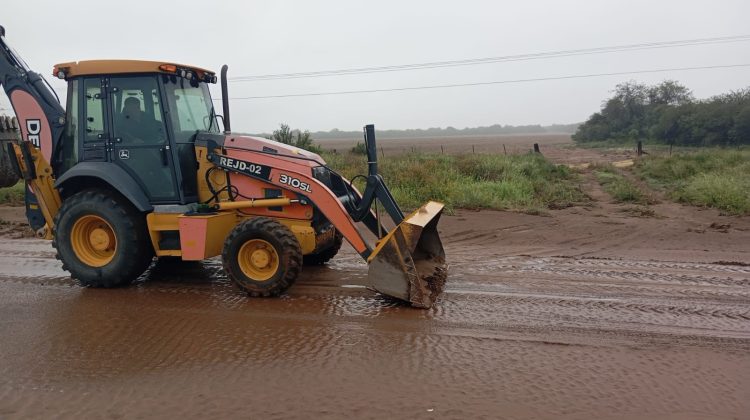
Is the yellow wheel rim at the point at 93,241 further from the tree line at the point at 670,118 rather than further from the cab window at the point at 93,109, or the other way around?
the tree line at the point at 670,118

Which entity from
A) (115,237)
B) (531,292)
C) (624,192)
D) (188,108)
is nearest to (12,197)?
(115,237)

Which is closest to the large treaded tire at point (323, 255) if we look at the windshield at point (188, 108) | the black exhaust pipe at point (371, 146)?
the black exhaust pipe at point (371, 146)

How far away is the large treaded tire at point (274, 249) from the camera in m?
6.13

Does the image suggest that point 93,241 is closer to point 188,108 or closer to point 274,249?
point 188,108

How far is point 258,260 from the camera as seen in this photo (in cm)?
634

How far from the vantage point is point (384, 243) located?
586 cm

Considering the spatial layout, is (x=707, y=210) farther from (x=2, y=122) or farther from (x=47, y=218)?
(x=2, y=122)

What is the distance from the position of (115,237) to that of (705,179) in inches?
585

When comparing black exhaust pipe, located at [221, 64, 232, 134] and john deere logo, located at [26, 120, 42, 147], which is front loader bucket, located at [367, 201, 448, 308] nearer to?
black exhaust pipe, located at [221, 64, 232, 134]

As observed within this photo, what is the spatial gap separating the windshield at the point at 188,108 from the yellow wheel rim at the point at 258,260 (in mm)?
1558

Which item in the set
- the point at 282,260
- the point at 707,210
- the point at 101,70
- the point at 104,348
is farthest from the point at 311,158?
the point at 707,210

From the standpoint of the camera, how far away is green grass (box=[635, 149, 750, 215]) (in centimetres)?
1311

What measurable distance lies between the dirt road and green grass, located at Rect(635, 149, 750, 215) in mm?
5907

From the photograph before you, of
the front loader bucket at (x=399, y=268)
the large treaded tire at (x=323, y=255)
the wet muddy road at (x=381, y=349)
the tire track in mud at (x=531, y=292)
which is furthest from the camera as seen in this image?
the large treaded tire at (x=323, y=255)
